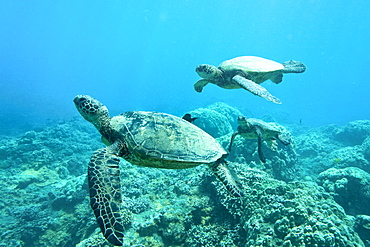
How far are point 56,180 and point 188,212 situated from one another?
8712 mm

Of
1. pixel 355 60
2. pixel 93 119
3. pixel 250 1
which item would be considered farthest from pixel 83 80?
pixel 355 60

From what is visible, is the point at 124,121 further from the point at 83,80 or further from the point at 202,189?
the point at 83,80

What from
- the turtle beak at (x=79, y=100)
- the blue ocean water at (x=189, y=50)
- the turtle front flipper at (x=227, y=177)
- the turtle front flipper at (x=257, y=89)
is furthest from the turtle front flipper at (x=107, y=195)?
the blue ocean water at (x=189, y=50)

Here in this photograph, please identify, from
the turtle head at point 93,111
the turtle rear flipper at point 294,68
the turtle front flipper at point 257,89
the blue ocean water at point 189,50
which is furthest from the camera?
the blue ocean water at point 189,50

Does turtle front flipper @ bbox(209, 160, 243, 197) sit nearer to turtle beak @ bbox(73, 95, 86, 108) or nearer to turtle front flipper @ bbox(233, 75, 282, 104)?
turtle front flipper @ bbox(233, 75, 282, 104)

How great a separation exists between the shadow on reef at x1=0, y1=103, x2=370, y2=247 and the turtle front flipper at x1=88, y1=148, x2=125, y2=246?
203 centimetres

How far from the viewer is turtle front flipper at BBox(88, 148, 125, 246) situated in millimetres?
2113

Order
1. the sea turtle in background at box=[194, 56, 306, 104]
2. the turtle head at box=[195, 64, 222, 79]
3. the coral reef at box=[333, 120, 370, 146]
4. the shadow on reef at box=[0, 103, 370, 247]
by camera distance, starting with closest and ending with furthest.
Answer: the shadow on reef at box=[0, 103, 370, 247] < the sea turtle in background at box=[194, 56, 306, 104] < the turtle head at box=[195, 64, 222, 79] < the coral reef at box=[333, 120, 370, 146]

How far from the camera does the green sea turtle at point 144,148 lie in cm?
262

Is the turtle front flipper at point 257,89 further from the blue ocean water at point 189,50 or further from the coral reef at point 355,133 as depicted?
the blue ocean water at point 189,50

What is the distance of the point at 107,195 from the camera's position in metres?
2.40

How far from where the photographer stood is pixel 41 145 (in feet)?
40.4

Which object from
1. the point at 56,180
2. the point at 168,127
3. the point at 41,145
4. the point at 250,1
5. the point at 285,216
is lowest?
the point at 285,216

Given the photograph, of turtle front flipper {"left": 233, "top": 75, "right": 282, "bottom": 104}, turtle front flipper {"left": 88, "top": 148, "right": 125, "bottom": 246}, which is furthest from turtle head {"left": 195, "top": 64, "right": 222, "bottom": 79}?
turtle front flipper {"left": 88, "top": 148, "right": 125, "bottom": 246}
